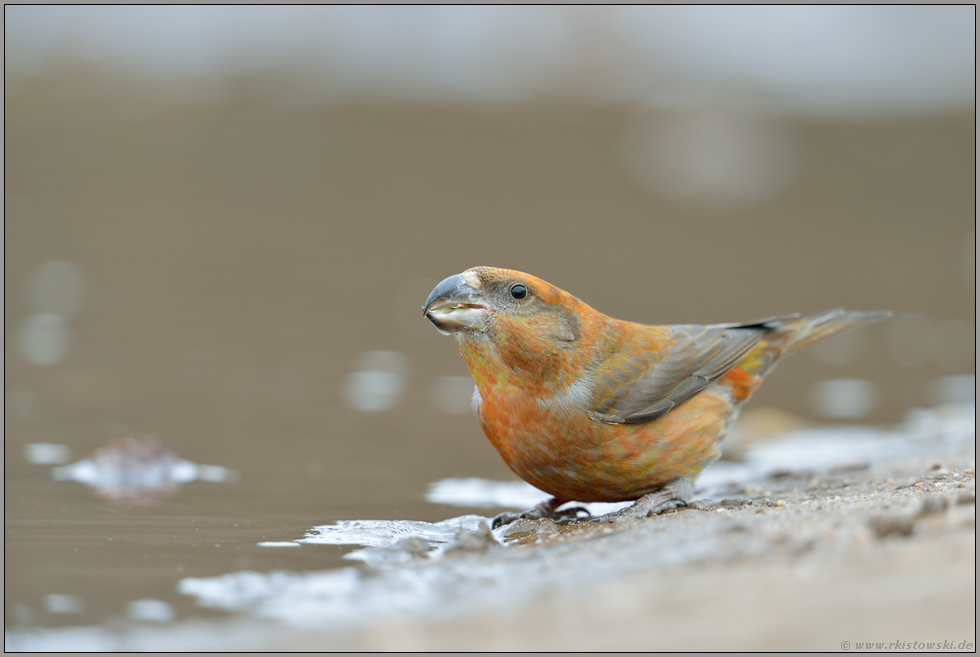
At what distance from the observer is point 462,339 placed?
4.33 meters

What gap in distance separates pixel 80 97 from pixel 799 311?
13.0 metres

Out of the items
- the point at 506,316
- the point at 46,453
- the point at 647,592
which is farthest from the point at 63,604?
the point at 46,453

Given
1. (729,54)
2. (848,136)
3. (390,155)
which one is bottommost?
(390,155)

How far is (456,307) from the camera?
4.24m

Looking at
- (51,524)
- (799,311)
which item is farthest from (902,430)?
(51,524)

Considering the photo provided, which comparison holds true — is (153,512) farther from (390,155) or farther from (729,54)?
(729,54)

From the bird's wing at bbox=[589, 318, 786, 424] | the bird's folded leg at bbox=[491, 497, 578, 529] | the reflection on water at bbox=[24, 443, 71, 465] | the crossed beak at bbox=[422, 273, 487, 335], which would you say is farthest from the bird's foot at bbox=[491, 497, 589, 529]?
the reflection on water at bbox=[24, 443, 71, 465]

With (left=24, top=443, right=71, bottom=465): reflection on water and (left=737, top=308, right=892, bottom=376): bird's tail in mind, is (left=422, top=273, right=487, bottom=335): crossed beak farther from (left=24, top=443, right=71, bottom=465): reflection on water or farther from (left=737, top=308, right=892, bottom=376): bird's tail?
(left=24, top=443, right=71, bottom=465): reflection on water

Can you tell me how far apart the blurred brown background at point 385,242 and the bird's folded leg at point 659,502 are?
88cm

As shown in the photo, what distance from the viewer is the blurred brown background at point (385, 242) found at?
6.28 metres

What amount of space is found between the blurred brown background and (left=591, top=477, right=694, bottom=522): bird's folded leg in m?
0.88

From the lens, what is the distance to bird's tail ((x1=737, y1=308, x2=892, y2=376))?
5605mm

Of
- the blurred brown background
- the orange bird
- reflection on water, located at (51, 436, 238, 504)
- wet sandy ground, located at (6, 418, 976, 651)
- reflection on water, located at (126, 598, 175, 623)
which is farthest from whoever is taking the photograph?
the blurred brown background

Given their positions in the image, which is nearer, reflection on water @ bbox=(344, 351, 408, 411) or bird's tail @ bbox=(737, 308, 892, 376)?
bird's tail @ bbox=(737, 308, 892, 376)
